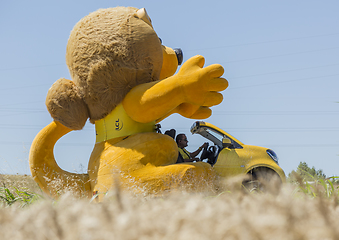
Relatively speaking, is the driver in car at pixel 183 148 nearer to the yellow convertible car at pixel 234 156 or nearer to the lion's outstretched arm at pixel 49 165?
the yellow convertible car at pixel 234 156

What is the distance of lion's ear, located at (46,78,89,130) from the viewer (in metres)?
4.60

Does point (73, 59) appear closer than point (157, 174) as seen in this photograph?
No

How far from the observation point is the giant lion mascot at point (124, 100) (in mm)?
4180

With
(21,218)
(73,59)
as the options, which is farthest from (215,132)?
(21,218)

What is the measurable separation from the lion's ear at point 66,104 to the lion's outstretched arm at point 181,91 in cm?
70

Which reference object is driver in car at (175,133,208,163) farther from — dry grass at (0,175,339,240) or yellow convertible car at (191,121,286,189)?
dry grass at (0,175,339,240)

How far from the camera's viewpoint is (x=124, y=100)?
14.9ft

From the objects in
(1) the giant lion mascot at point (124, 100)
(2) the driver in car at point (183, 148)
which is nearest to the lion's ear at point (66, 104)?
(1) the giant lion mascot at point (124, 100)

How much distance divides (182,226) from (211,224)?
104 millimetres

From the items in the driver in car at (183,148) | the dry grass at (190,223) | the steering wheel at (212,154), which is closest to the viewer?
the dry grass at (190,223)

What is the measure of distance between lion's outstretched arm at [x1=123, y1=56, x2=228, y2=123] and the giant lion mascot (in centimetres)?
1

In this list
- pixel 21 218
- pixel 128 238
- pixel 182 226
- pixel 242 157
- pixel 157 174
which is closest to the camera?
pixel 128 238

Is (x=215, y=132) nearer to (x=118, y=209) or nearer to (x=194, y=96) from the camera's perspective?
(x=194, y=96)

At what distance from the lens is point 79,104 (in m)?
4.67
